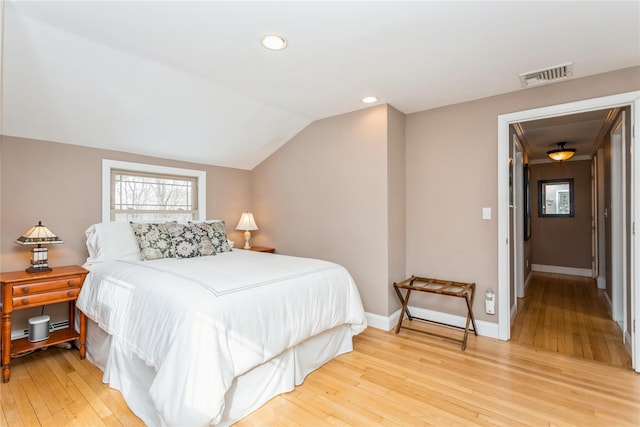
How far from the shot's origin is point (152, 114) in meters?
3.00

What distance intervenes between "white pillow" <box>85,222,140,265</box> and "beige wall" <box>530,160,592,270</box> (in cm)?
687

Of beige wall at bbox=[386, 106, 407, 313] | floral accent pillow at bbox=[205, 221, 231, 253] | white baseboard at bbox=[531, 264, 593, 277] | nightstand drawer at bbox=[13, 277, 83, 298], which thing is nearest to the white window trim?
floral accent pillow at bbox=[205, 221, 231, 253]

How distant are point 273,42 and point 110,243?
86.6 inches

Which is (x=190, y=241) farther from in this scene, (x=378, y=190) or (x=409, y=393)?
A: (x=409, y=393)

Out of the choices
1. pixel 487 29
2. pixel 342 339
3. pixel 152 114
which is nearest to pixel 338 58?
pixel 487 29

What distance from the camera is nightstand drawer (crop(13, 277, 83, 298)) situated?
2258 millimetres

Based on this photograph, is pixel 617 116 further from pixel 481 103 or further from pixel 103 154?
pixel 103 154

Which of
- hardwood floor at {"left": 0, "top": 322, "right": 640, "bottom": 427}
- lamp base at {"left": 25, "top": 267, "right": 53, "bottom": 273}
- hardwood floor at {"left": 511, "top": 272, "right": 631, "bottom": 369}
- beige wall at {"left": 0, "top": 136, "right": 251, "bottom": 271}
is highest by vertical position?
beige wall at {"left": 0, "top": 136, "right": 251, "bottom": 271}

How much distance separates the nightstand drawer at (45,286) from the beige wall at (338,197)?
219 centimetres

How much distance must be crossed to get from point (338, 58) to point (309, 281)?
64.3 inches

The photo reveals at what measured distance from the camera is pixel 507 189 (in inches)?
119

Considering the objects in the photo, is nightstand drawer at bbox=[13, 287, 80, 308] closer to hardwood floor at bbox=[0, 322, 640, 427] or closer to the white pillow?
the white pillow

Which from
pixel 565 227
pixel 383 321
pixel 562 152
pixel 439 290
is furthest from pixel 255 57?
pixel 565 227

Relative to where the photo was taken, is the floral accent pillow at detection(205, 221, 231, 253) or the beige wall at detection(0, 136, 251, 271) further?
the floral accent pillow at detection(205, 221, 231, 253)
